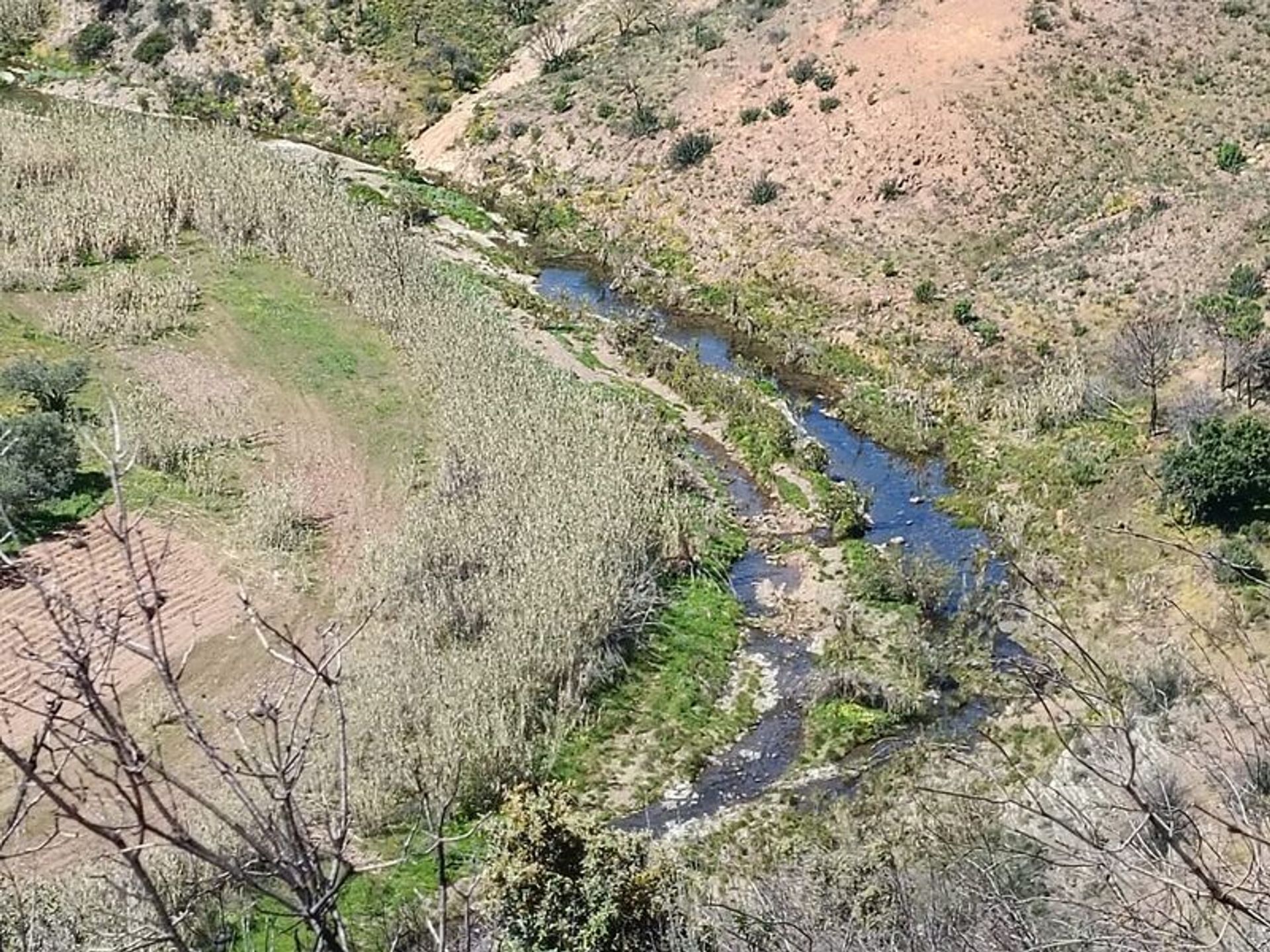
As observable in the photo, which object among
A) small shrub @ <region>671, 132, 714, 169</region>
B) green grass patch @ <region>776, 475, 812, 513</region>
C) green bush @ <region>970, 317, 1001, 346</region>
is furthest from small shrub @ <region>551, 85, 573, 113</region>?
green grass patch @ <region>776, 475, 812, 513</region>

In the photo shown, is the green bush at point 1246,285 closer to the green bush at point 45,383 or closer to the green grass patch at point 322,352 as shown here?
the green grass patch at point 322,352

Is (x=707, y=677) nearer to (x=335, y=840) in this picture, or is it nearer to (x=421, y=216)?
(x=335, y=840)

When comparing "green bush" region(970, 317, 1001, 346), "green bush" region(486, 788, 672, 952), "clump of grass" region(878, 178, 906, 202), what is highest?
"green bush" region(486, 788, 672, 952)

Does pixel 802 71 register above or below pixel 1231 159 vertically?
above

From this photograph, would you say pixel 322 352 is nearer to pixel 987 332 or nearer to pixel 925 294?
pixel 925 294

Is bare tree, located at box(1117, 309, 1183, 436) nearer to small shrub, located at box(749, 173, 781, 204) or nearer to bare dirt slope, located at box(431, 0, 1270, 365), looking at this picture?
bare dirt slope, located at box(431, 0, 1270, 365)

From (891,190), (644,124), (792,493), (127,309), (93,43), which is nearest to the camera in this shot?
(792,493)

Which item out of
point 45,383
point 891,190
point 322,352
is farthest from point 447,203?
point 45,383
